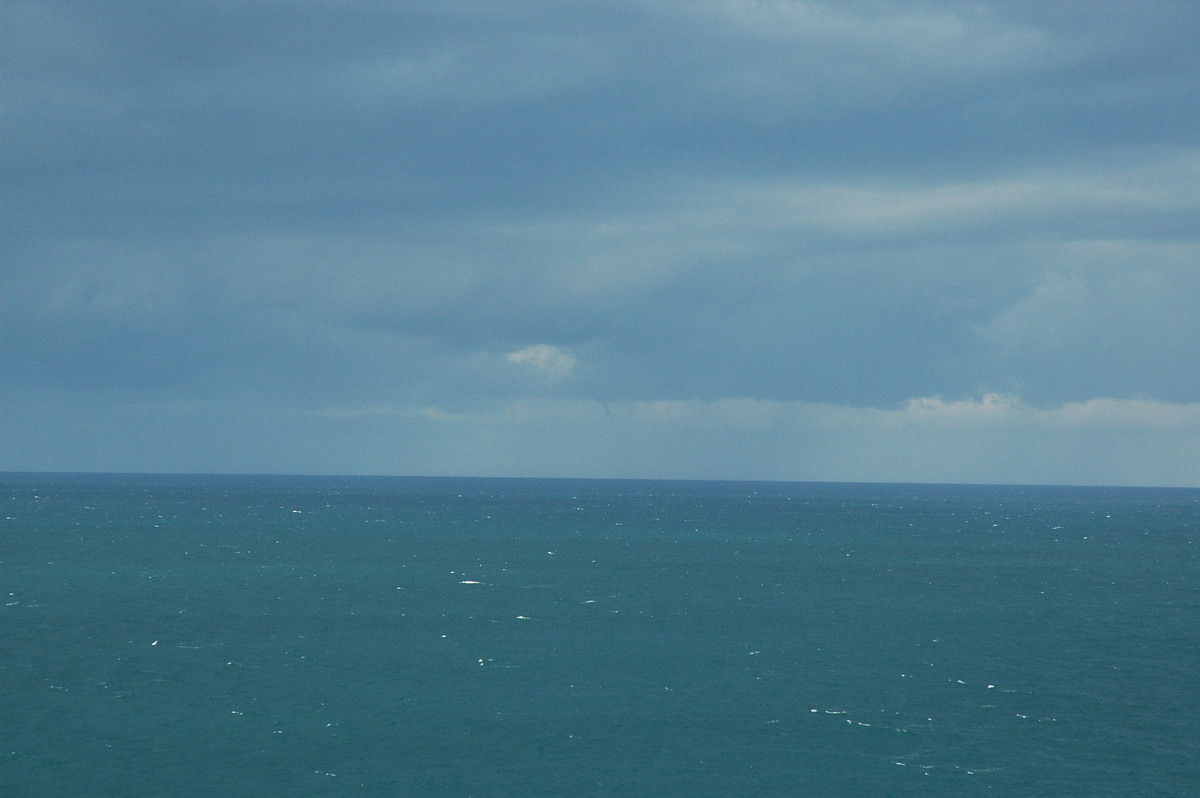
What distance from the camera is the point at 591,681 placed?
207 ft

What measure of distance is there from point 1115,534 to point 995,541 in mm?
38963

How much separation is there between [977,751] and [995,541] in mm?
129682

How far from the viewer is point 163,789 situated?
44.1 meters

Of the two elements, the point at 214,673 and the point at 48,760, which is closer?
the point at 48,760

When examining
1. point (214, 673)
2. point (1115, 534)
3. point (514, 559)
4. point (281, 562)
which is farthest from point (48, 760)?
point (1115, 534)

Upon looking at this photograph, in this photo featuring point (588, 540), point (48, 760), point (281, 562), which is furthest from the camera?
point (588, 540)

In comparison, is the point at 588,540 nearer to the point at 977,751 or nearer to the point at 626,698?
the point at 626,698

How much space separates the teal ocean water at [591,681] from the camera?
4669 centimetres

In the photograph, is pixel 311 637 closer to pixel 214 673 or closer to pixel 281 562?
pixel 214 673

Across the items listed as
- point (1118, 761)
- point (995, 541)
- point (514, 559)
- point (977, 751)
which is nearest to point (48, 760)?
point (977, 751)

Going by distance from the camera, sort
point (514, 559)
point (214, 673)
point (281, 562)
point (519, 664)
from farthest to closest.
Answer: point (514, 559) → point (281, 562) → point (519, 664) → point (214, 673)

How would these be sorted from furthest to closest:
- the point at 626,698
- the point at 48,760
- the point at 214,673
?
the point at 214,673 < the point at 626,698 < the point at 48,760

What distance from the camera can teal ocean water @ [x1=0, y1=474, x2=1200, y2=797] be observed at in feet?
153

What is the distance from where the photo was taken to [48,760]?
155 feet
